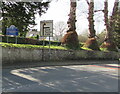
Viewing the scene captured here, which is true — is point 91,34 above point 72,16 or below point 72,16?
below

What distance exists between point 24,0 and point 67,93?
9419 mm

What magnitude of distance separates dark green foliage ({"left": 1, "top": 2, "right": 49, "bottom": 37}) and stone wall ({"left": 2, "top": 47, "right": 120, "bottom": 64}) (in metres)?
1.94

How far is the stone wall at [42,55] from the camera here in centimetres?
1418

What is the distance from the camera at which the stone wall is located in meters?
14.2

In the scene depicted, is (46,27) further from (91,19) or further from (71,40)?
(91,19)

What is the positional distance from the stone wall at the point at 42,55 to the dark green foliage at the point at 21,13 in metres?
1.94

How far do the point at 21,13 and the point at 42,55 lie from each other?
5138 mm

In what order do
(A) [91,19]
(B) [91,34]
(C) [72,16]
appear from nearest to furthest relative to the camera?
(C) [72,16] < (A) [91,19] < (B) [91,34]

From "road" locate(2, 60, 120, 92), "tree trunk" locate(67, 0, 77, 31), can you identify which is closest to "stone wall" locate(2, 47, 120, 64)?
"tree trunk" locate(67, 0, 77, 31)

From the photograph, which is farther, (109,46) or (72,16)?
(109,46)

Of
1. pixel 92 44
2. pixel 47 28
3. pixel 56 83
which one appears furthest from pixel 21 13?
pixel 92 44

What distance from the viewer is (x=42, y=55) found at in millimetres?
17266

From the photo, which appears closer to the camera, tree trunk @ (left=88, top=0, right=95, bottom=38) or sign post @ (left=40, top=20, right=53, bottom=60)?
sign post @ (left=40, top=20, right=53, bottom=60)

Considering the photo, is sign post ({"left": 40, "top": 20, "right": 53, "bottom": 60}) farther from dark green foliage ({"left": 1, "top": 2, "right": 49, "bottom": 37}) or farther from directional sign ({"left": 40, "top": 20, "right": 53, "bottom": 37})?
dark green foliage ({"left": 1, "top": 2, "right": 49, "bottom": 37})
